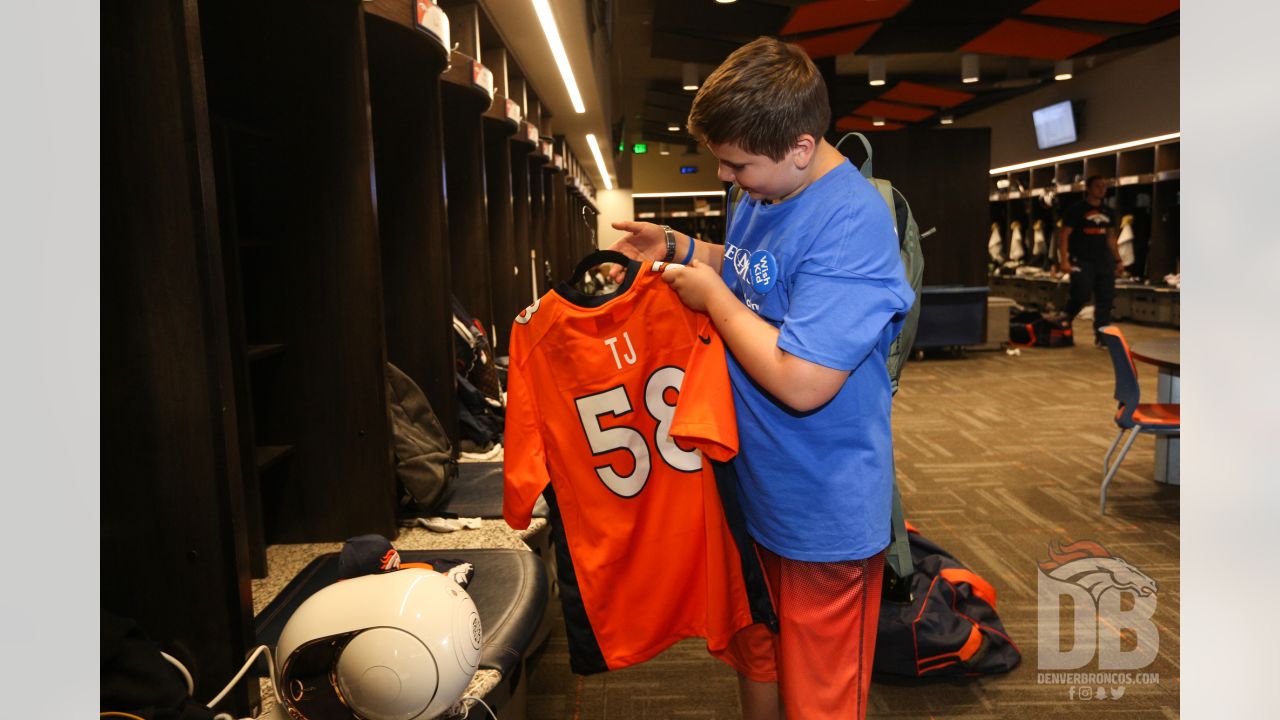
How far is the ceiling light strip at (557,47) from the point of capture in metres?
4.73

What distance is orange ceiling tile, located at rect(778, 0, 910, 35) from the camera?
673 cm

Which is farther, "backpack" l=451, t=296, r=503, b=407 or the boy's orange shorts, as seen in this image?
"backpack" l=451, t=296, r=503, b=407

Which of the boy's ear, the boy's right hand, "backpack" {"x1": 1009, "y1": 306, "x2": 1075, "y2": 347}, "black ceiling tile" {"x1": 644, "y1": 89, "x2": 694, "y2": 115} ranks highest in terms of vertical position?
"black ceiling tile" {"x1": 644, "y1": 89, "x2": 694, "y2": 115}

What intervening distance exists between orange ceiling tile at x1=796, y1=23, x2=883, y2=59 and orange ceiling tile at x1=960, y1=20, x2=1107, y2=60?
1.18m

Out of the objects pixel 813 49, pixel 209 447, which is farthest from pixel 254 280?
pixel 813 49

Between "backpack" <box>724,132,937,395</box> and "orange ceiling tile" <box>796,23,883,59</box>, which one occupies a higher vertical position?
"orange ceiling tile" <box>796,23,883,59</box>

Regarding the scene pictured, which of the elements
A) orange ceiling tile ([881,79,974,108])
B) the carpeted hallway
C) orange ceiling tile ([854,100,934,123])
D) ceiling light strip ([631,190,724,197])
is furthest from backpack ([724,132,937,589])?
ceiling light strip ([631,190,724,197])

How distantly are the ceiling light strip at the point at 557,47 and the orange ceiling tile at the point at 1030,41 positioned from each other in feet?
12.9

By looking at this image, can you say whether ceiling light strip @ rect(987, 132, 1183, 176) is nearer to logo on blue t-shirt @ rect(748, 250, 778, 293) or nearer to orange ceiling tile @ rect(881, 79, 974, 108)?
orange ceiling tile @ rect(881, 79, 974, 108)

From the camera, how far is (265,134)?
2.16 meters

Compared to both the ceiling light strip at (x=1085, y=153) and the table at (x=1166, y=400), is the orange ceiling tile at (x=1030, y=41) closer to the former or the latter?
the ceiling light strip at (x=1085, y=153)

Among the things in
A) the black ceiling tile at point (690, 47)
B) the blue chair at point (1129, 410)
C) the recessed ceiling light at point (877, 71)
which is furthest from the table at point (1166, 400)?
the recessed ceiling light at point (877, 71)

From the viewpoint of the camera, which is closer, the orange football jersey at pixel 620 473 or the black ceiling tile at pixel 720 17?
the orange football jersey at pixel 620 473
